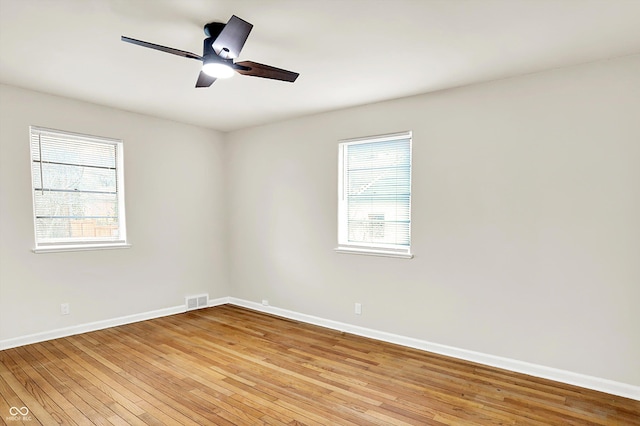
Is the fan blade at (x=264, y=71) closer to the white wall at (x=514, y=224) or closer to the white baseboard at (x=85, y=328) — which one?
the white wall at (x=514, y=224)

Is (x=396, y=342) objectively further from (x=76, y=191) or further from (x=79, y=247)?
(x=76, y=191)

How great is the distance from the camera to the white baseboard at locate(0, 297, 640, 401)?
108 inches

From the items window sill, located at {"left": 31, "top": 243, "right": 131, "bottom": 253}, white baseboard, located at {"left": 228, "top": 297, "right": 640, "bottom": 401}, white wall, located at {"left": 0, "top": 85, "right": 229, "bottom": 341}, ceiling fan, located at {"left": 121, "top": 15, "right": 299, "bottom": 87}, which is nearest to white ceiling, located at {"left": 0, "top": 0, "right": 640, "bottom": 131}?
ceiling fan, located at {"left": 121, "top": 15, "right": 299, "bottom": 87}

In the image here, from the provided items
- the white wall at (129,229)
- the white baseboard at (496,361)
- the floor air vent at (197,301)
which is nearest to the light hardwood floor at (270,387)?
the white baseboard at (496,361)

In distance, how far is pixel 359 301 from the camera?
4.04 metres

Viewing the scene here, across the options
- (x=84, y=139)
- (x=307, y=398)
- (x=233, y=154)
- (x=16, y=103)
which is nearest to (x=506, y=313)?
(x=307, y=398)

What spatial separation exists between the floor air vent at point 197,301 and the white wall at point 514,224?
1.86 meters

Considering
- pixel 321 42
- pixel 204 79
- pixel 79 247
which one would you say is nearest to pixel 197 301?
pixel 79 247

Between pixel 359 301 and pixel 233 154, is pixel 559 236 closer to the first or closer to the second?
pixel 359 301

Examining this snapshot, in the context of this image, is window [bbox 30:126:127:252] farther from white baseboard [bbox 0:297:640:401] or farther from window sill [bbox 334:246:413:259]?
window sill [bbox 334:246:413:259]

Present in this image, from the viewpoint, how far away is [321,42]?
8.25 ft

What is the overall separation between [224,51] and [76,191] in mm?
2979

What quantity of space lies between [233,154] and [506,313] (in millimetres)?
4150

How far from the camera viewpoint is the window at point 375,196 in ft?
12.5
